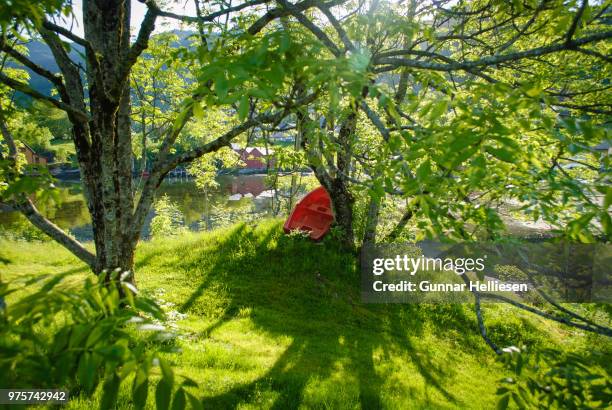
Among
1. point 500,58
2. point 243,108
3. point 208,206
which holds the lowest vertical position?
point 208,206

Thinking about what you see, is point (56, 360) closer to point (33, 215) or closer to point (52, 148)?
point (33, 215)

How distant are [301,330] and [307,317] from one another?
0.74 m

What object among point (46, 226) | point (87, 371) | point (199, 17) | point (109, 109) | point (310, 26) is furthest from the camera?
point (46, 226)

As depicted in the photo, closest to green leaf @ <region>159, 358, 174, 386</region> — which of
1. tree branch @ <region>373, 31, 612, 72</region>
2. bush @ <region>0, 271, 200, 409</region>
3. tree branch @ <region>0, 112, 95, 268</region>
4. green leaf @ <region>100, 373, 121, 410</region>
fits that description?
bush @ <region>0, 271, 200, 409</region>

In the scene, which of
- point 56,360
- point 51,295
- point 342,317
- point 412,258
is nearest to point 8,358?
point 56,360

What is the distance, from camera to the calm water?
81.6ft

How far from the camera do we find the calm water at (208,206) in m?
24.9

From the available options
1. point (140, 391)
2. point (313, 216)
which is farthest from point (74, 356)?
point (313, 216)

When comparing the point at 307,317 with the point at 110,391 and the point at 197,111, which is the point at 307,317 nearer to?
the point at 197,111

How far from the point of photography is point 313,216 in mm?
12273

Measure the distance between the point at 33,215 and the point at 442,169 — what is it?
5966 mm

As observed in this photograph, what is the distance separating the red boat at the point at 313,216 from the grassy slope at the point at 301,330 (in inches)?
21.6

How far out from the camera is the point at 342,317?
29.3ft

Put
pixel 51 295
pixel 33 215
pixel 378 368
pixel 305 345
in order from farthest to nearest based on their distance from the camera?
pixel 305 345
pixel 378 368
pixel 33 215
pixel 51 295
